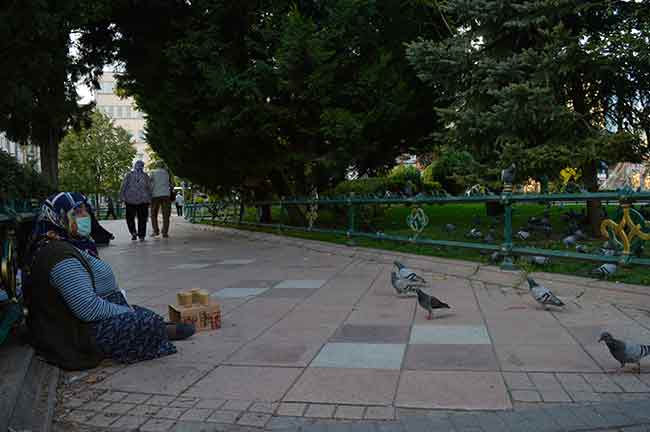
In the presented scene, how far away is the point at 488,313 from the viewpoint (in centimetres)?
573

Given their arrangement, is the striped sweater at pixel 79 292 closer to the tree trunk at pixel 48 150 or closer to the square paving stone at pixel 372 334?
the square paving stone at pixel 372 334

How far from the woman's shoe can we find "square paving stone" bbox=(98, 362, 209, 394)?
0.49 meters

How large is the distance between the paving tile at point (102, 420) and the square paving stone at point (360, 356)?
1.39 meters

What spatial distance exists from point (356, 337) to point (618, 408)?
7.00 feet

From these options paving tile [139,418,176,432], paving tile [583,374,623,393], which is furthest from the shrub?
paving tile [583,374,623,393]

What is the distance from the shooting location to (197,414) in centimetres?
337

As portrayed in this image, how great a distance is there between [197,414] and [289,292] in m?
3.84

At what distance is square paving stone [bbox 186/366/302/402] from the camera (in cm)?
365

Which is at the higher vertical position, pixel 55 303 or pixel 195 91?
pixel 195 91

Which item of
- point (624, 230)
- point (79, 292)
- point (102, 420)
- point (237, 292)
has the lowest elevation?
point (102, 420)

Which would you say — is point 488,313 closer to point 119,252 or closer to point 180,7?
point 119,252

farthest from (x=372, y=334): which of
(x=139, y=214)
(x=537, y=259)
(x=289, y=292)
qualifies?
(x=139, y=214)

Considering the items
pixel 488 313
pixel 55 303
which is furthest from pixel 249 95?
pixel 55 303

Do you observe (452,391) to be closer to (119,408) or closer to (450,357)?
(450,357)
